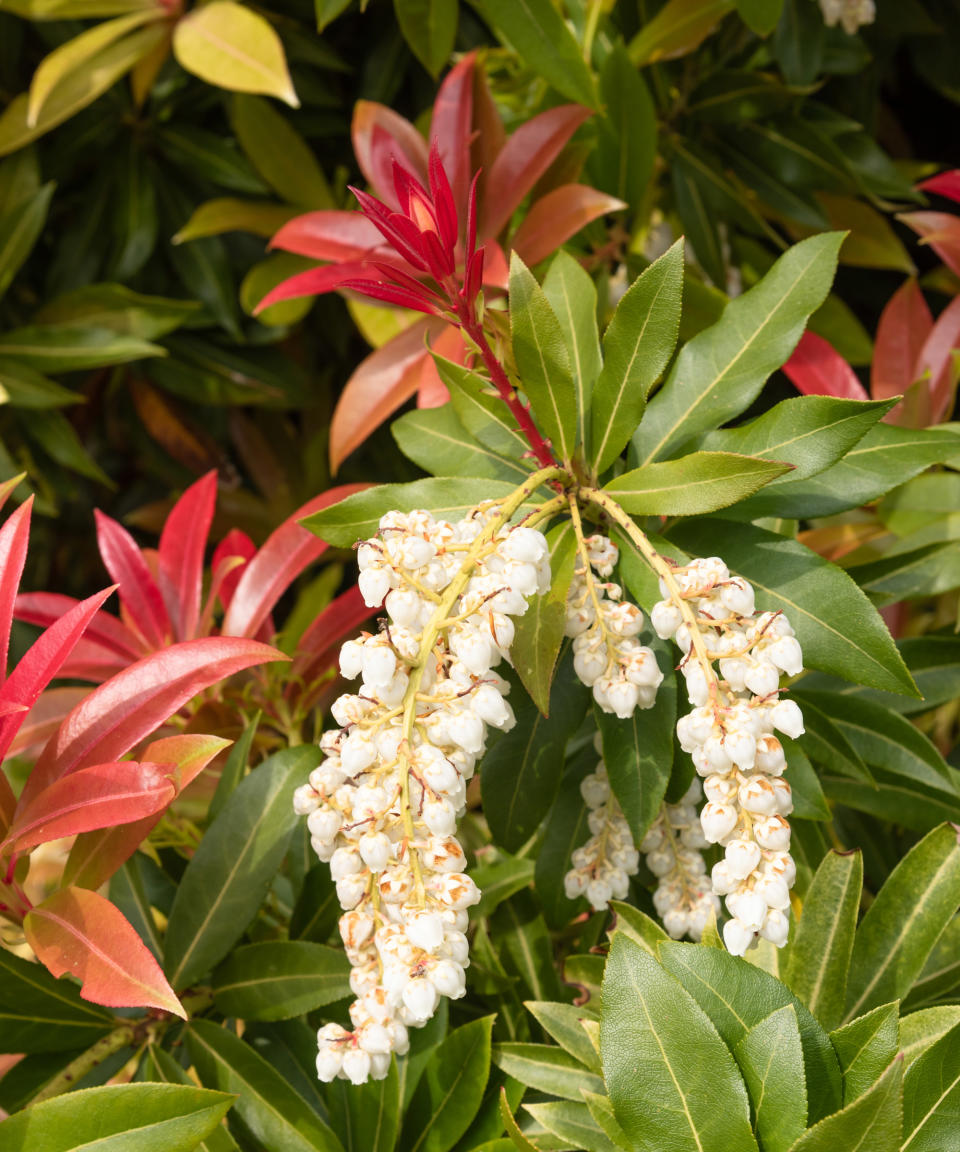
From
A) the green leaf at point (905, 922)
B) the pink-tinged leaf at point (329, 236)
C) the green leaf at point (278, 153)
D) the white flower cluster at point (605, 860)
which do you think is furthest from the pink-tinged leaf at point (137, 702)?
the green leaf at point (278, 153)

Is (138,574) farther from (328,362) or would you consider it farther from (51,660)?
(328,362)

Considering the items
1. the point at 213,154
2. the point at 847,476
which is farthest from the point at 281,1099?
the point at 213,154

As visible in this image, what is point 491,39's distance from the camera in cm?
176

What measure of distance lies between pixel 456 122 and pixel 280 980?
1084mm

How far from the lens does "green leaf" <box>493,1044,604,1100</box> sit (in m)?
0.85

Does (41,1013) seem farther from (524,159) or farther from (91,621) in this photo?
(524,159)

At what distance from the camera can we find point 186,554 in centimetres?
125

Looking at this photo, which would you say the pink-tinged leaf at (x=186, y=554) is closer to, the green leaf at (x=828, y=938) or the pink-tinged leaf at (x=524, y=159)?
the pink-tinged leaf at (x=524, y=159)

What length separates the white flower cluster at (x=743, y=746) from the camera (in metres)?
0.64

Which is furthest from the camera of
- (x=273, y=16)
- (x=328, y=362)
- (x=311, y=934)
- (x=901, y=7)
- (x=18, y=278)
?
(x=328, y=362)

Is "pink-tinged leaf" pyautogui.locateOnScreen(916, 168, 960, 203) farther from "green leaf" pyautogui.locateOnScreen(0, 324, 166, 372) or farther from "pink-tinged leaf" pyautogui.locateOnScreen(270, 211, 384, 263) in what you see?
"green leaf" pyautogui.locateOnScreen(0, 324, 166, 372)

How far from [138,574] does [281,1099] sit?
0.65 m

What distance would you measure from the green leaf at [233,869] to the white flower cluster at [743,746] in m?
0.46

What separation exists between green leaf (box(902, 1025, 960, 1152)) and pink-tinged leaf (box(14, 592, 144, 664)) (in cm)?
96
